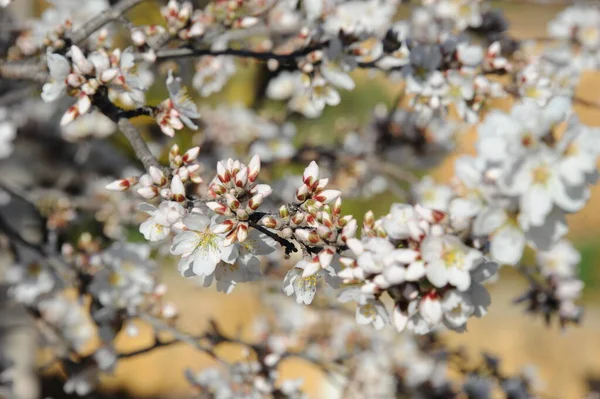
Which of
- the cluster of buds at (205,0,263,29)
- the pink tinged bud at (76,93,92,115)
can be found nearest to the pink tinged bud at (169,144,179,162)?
the pink tinged bud at (76,93,92,115)

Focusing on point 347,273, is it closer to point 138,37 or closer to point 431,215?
point 431,215

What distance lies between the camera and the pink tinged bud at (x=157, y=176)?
41.2 inches

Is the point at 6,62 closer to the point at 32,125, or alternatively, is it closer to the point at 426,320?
the point at 426,320

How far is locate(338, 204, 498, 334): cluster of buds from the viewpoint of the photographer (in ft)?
3.10

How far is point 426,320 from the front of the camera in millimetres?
985

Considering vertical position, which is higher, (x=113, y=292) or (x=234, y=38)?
(x=234, y=38)

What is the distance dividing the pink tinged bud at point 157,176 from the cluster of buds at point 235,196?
95 millimetres

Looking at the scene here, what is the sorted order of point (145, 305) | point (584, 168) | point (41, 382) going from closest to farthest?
point (584, 168) < point (145, 305) < point (41, 382)

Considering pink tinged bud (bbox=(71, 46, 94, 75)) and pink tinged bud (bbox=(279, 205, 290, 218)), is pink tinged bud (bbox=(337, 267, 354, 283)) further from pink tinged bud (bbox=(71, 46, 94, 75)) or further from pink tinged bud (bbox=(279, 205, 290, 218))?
pink tinged bud (bbox=(71, 46, 94, 75))

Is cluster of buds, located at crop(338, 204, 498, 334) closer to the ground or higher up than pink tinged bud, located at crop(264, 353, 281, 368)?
higher up

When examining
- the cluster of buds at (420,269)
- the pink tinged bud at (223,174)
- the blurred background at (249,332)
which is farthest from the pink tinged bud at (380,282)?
the blurred background at (249,332)

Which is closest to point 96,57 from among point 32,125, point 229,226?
point 229,226

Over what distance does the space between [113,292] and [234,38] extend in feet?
3.43

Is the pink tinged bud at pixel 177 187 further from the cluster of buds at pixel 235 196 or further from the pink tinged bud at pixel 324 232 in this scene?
the pink tinged bud at pixel 324 232
